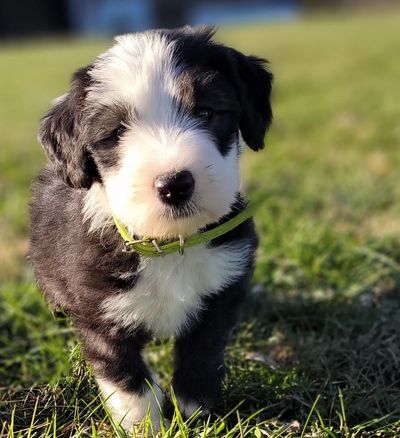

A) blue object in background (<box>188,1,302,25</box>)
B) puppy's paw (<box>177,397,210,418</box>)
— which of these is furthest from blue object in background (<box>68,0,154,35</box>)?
puppy's paw (<box>177,397,210,418</box>)

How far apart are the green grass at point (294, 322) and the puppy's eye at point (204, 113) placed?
1.22 m

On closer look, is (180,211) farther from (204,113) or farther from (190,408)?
(190,408)

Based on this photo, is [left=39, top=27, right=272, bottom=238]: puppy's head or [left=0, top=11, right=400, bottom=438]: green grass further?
[left=0, top=11, right=400, bottom=438]: green grass

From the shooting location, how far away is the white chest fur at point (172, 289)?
9.23 feet

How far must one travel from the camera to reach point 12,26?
4444cm

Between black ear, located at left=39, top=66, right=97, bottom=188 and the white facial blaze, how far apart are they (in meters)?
0.09

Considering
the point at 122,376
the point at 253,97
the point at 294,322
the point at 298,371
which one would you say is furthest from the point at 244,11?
the point at 122,376

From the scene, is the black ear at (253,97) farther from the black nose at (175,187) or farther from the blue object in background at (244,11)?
the blue object in background at (244,11)

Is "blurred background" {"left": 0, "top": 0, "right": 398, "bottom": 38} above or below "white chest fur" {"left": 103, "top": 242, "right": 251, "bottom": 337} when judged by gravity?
below

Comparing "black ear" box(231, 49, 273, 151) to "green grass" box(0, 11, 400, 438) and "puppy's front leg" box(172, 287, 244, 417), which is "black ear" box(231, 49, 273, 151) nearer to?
"puppy's front leg" box(172, 287, 244, 417)

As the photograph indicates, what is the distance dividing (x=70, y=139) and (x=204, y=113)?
572 mm

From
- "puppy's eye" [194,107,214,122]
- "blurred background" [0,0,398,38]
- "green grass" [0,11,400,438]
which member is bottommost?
"blurred background" [0,0,398,38]

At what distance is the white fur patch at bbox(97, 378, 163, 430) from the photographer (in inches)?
114

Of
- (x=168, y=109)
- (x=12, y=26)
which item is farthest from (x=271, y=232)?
(x=12, y=26)
